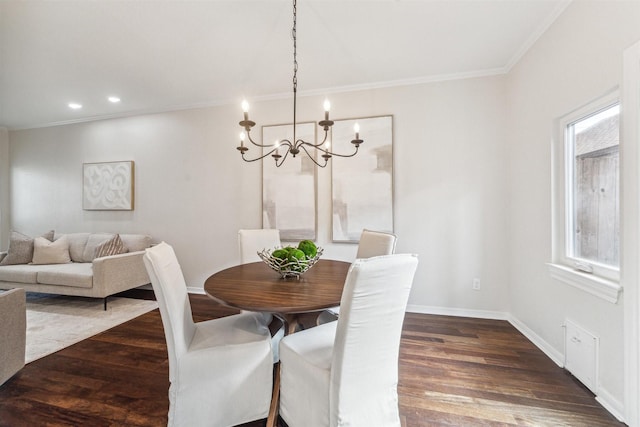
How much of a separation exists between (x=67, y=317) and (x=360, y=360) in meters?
3.45

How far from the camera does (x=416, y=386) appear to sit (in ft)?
5.82

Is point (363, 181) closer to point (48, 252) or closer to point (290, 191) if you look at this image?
point (290, 191)

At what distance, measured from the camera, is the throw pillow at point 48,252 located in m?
3.54

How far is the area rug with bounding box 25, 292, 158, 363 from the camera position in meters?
2.36

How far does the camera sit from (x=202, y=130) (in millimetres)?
3752

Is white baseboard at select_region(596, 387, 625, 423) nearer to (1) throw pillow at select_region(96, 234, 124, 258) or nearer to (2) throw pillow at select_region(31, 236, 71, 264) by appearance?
(1) throw pillow at select_region(96, 234, 124, 258)

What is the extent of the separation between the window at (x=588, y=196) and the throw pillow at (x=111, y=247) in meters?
4.72

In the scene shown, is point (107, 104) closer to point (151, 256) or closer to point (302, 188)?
point (302, 188)

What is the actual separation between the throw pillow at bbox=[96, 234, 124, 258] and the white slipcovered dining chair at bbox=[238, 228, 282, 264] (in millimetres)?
2239

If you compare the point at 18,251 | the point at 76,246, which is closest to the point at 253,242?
the point at 76,246

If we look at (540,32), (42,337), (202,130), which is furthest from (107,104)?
(540,32)

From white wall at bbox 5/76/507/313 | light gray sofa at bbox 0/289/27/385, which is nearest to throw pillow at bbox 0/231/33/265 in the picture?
white wall at bbox 5/76/507/313

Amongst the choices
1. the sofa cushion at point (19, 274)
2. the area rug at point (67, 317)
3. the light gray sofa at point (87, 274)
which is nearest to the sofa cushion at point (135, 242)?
the light gray sofa at point (87, 274)

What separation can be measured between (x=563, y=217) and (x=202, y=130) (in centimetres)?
406
